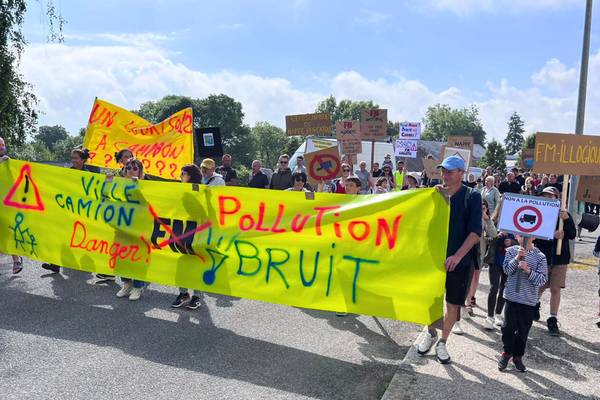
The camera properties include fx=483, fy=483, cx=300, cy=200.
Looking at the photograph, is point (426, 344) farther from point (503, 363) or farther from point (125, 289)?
point (125, 289)

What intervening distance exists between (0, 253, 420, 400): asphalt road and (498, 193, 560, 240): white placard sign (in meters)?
1.73

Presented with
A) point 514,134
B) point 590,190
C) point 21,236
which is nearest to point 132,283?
point 21,236

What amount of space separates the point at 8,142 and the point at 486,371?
594 inches

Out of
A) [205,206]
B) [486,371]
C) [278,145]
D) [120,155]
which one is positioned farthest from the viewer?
[278,145]

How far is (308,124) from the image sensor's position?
15.3m

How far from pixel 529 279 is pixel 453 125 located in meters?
142

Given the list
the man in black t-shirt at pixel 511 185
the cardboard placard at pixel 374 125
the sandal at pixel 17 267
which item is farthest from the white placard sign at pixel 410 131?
the sandal at pixel 17 267

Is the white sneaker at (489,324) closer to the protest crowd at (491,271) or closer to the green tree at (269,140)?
the protest crowd at (491,271)

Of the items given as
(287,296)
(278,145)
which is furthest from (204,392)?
(278,145)

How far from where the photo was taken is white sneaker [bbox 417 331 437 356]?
482 centimetres

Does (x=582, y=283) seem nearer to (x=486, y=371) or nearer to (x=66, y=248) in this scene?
(x=486, y=371)

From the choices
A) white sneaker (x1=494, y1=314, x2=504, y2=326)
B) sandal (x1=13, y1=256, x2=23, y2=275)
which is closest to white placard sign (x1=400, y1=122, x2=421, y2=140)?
white sneaker (x1=494, y1=314, x2=504, y2=326)

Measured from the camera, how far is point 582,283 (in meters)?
8.23

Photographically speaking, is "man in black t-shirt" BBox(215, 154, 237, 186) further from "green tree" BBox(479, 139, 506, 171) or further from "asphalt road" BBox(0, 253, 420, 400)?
"green tree" BBox(479, 139, 506, 171)
